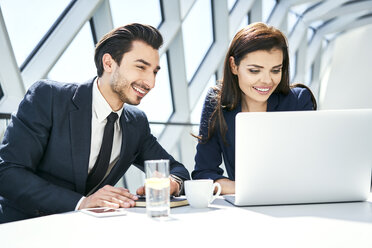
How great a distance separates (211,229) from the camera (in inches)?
39.4

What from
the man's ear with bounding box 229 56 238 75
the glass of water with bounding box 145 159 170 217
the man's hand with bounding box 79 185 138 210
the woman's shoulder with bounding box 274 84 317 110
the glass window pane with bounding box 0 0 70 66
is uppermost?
the glass window pane with bounding box 0 0 70 66

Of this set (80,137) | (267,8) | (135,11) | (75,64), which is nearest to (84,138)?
(80,137)

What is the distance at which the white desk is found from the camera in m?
0.87

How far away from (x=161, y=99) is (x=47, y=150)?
4511 millimetres

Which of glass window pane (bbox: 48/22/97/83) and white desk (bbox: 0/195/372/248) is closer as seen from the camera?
white desk (bbox: 0/195/372/248)

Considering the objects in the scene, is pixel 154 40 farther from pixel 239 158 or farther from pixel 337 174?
pixel 337 174

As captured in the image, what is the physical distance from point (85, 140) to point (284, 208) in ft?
3.10

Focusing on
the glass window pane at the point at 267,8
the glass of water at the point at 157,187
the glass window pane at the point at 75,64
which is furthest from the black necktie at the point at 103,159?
the glass window pane at the point at 267,8

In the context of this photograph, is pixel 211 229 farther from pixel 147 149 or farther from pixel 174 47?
pixel 174 47

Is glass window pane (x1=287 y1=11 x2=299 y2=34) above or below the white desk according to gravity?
above

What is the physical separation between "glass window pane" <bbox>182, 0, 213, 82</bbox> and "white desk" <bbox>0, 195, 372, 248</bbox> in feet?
18.8

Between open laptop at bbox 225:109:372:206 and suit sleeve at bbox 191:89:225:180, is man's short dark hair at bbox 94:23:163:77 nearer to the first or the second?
suit sleeve at bbox 191:89:225:180

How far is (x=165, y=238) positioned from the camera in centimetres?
91

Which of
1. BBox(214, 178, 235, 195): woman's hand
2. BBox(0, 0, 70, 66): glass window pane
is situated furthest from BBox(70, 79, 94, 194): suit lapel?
BBox(0, 0, 70, 66): glass window pane
